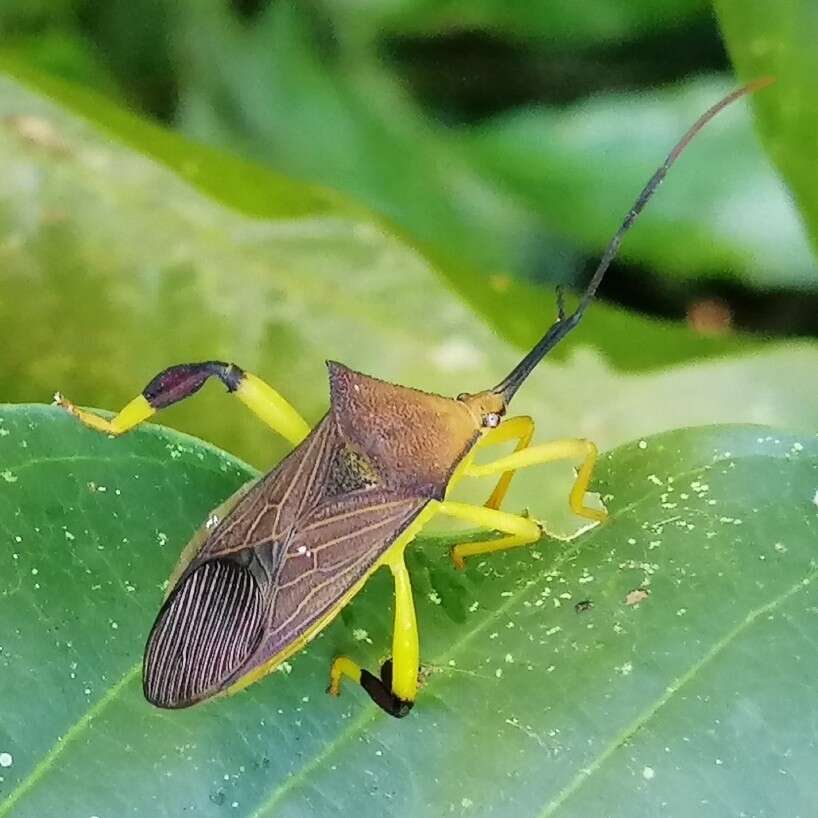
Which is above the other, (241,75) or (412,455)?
(241,75)

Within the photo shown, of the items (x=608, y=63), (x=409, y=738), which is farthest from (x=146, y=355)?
(x=608, y=63)

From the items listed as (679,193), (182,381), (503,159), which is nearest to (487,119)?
(503,159)

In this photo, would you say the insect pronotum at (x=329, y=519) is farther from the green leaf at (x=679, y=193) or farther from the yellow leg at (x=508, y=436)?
the green leaf at (x=679, y=193)

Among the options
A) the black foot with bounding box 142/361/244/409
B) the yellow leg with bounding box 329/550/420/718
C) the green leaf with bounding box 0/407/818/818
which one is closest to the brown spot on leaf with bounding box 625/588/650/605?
the green leaf with bounding box 0/407/818/818

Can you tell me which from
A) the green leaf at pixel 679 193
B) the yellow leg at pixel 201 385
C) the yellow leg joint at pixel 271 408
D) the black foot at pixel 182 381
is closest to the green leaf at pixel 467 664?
the yellow leg at pixel 201 385

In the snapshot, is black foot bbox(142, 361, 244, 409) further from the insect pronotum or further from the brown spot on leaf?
the brown spot on leaf

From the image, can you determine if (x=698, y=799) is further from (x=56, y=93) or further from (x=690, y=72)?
(x=690, y=72)

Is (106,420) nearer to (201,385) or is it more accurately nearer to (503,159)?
(201,385)
